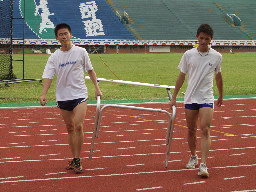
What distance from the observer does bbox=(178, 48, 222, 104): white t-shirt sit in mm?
5895

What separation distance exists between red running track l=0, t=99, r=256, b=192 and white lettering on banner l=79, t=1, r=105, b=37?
49.5m

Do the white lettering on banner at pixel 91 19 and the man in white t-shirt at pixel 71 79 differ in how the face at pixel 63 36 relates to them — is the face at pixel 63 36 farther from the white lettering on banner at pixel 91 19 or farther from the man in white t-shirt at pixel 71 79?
the white lettering on banner at pixel 91 19

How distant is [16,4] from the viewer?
58562 millimetres

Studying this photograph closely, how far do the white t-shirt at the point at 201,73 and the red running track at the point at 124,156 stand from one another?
0.90 metres

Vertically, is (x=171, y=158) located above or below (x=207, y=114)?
below

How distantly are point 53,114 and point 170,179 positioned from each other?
20.2ft

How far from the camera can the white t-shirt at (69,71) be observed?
19.7 ft

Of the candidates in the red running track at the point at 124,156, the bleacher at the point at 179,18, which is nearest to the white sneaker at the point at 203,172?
the red running track at the point at 124,156

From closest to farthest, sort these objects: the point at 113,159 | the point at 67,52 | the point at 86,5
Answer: the point at 67,52 → the point at 113,159 → the point at 86,5

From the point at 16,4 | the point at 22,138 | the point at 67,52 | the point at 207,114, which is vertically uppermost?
the point at 16,4

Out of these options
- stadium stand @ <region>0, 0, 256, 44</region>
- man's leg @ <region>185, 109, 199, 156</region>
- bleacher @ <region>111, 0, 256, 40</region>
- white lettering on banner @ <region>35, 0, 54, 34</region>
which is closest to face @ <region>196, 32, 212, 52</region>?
man's leg @ <region>185, 109, 199, 156</region>

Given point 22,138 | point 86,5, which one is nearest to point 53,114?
point 22,138

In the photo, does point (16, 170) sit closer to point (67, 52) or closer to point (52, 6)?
point (67, 52)

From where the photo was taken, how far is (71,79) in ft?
19.7
